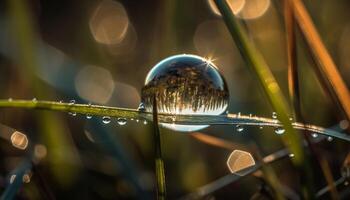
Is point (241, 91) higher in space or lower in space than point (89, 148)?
higher

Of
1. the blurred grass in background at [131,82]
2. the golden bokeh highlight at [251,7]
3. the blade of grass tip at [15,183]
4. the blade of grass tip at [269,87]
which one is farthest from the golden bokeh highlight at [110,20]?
the blade of grass tip at [269,87]

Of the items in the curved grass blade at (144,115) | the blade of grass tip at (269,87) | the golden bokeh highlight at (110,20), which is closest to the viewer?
the blade of grass tip at (269,87)

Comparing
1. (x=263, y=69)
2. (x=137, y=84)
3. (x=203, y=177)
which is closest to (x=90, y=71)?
(x=137, y=84)

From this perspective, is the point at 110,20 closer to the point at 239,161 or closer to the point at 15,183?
the point at 239,161

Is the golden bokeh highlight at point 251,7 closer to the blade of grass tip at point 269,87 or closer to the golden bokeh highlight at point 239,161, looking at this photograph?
the golden bokeh highlight at point 239,161

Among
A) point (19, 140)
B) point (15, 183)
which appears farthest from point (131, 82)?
point (15, 183)

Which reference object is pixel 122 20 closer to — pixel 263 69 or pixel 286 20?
pixel 286 20

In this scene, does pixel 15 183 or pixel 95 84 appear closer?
pixel 15 183
